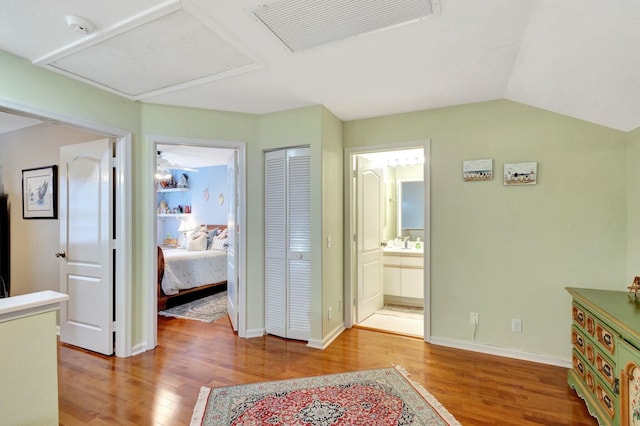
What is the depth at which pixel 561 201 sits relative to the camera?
2.66 metres

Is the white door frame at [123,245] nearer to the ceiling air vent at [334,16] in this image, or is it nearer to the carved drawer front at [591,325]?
the ceiling air vent at [334,16]

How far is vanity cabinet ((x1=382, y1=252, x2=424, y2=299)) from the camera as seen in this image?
4.33m

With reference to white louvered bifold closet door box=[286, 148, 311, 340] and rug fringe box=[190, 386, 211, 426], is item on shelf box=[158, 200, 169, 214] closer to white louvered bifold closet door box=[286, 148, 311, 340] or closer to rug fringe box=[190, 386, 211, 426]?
white louvered bifold closet door box=[286, 148, 311, 340]

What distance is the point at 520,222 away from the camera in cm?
279

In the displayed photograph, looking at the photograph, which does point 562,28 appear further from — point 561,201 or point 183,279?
point 183,279

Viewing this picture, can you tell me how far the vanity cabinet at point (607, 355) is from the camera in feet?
5.04

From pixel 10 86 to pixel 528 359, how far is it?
15.3 feet

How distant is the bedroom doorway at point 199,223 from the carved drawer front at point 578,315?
2923mm

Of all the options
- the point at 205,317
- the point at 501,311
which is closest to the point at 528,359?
the point at 501,311

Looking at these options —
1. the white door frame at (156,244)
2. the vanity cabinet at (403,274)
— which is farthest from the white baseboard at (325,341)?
the vanity cabinet at (403,274)

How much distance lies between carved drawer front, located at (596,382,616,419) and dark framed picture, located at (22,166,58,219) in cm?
507

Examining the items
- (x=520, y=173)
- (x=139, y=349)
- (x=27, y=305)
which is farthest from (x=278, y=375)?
(x=520, y=173)

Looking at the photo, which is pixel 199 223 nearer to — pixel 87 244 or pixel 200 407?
pixel 87 244

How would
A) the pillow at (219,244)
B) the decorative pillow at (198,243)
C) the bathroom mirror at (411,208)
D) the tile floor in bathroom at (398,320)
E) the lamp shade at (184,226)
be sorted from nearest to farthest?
the tile floor in bathroom at (398,320)
the bathroom mirror at (411,208)
the pillow at (219,244)
the decorative pillow at (198,243)
the lamp shade at (184,226)
